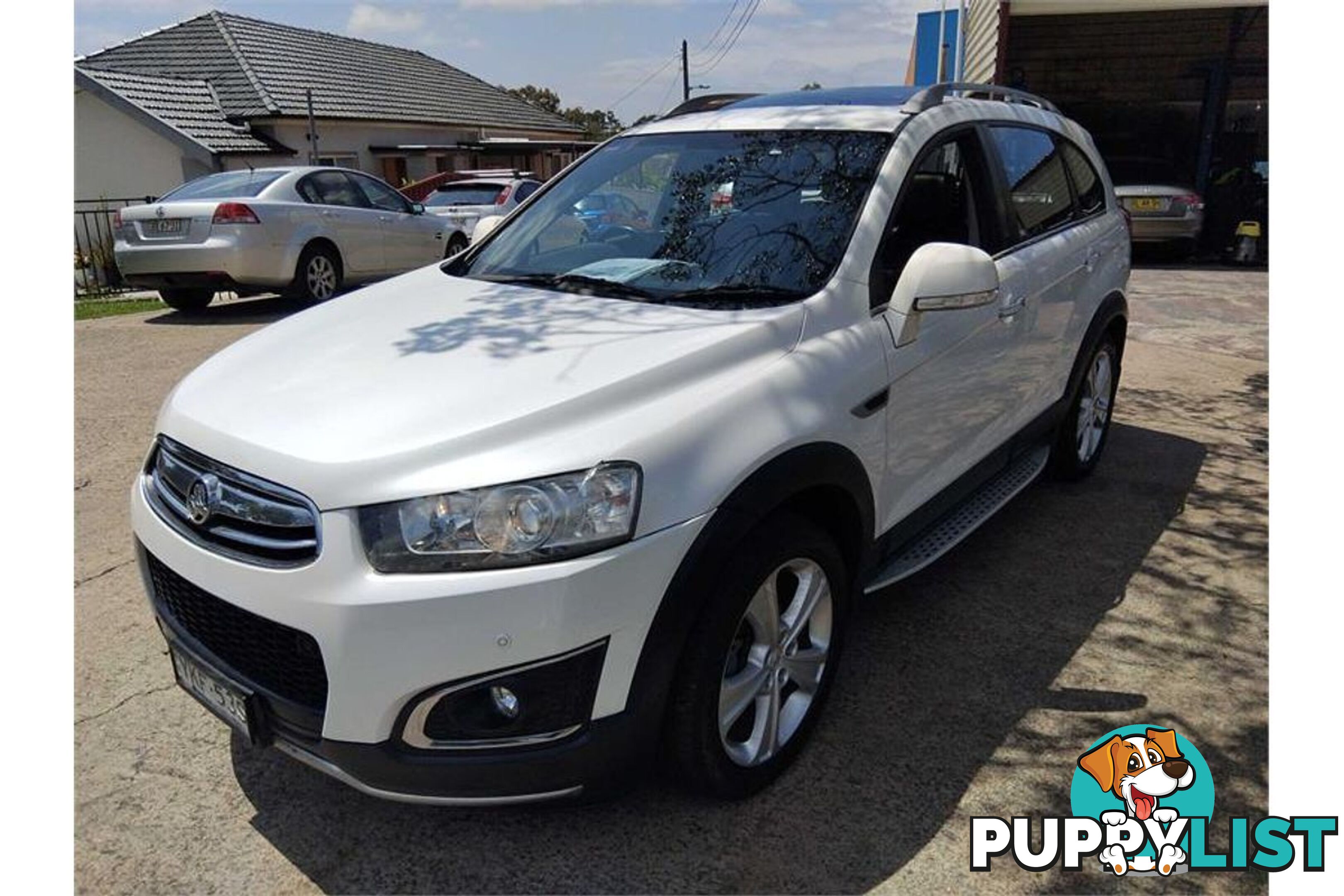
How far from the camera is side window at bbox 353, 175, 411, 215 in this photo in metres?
11.3

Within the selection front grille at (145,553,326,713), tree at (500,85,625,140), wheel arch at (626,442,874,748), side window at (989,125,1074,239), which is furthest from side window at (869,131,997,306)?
tree at (500,85,625,140)

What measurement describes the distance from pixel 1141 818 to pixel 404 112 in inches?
1151

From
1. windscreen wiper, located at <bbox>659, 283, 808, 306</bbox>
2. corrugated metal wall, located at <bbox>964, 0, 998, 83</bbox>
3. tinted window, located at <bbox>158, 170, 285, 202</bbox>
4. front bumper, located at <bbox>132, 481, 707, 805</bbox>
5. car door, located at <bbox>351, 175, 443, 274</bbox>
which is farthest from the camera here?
corrugated metal wall, located at <bbox>964, 0, 998, 83</bbox>

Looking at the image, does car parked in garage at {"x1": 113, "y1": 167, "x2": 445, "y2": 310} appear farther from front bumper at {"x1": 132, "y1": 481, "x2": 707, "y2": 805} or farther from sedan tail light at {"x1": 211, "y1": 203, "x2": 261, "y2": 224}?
front bumper at {"x1": 132, "y1": 481, "x2": 707, "y2": 805}

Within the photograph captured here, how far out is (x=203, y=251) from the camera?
947 centimetres

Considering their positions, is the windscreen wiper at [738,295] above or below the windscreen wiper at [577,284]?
below

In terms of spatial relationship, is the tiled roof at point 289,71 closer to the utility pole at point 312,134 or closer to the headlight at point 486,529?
the utility pole at point 312,134

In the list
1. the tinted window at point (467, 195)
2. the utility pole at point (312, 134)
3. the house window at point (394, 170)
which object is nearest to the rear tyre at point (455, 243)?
the tinted window at point (467, 195)

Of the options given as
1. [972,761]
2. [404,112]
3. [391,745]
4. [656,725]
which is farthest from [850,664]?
[404,112]

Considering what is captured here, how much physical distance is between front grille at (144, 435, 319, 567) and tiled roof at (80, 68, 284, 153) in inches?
895

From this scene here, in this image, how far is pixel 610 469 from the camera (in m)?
2.11

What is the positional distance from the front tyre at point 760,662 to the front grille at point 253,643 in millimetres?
823

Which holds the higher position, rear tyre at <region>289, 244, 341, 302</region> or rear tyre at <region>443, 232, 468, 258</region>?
rear tyre at <region>443, 232, 468, 258</region>

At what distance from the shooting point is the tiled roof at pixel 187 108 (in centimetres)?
2211
